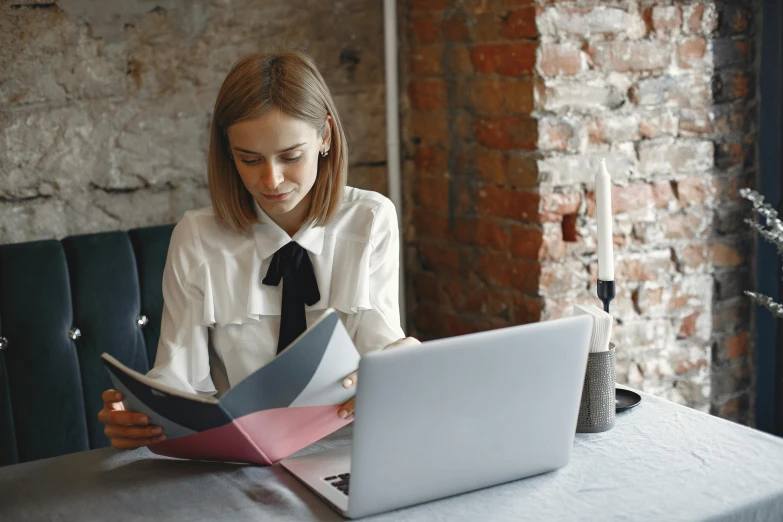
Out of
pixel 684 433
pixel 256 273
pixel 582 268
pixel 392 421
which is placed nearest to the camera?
pixel 392 421

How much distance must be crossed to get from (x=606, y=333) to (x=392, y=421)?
0.42 meters

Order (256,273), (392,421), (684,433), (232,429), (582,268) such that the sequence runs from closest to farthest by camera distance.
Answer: (392,421)
(232,429)
(684,433)
(256,273)
(582,268)

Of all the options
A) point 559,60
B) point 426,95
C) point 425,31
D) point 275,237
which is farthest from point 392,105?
point 275,237

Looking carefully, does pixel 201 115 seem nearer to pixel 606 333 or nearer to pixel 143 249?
pixel 143 249

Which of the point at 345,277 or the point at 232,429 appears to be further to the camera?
the point at 345,277

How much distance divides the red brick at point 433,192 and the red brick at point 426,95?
0.60 ft

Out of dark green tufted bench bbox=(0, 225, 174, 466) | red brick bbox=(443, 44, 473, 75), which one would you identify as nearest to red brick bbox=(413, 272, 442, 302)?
red brick bbox=(443, 44, 473, 75)

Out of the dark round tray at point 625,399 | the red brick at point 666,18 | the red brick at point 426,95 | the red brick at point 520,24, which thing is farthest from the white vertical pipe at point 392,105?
the dark round tray at point 625,399

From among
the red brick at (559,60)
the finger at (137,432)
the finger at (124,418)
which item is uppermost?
the red brick at (559,60)

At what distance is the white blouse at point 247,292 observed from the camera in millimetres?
1542

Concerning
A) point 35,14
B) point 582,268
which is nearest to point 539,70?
point 582,268

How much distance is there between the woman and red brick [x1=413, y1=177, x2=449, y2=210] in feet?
2.13

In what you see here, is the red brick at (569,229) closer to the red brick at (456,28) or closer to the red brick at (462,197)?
the red brick at (462,197)

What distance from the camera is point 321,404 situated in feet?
3.94
